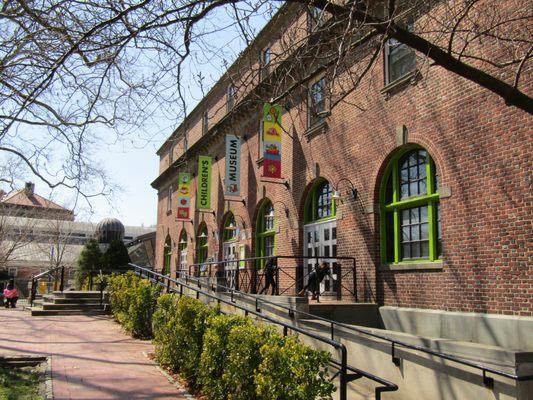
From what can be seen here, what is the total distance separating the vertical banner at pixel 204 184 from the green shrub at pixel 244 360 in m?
18.0

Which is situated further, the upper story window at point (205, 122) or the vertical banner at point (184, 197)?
the upper story window at point (205, 122)

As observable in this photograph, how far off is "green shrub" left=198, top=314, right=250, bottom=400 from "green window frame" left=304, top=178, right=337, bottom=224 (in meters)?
7.92

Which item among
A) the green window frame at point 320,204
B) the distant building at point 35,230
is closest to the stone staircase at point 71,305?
the green window frame at point 320,204

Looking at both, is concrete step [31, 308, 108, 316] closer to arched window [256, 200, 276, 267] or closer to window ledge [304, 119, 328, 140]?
arched window [256, 200, 276, 267]

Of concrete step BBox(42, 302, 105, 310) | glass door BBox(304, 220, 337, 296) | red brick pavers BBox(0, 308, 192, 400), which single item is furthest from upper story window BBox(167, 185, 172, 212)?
glass door BBox(304, 220, 337, 296)

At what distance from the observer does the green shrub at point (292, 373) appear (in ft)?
16.9

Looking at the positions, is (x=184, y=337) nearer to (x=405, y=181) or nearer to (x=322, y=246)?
(x=405, y=181)

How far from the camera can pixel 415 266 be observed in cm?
1117

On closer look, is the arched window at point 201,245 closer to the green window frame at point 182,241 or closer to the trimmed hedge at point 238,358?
the green window frame at point 182,241

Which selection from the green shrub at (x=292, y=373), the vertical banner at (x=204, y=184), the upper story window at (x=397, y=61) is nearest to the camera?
the green shrub at (x=292, y=373)

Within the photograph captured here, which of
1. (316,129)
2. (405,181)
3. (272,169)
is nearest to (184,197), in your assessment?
(272,169)

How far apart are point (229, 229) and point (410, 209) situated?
12.0 meters

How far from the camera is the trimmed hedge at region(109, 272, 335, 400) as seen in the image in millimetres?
5270

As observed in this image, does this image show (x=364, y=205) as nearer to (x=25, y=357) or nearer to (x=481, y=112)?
(x=481, y=112)
